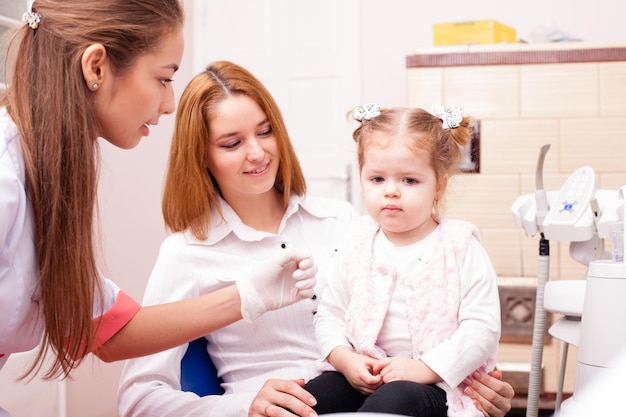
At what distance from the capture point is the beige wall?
3.58m

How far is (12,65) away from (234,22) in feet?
12.6

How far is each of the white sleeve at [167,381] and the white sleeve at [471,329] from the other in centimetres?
47

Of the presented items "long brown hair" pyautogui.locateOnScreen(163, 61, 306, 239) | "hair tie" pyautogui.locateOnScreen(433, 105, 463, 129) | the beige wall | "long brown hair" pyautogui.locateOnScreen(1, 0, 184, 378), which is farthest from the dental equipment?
the beige wall

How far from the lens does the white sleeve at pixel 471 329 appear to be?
1.52m

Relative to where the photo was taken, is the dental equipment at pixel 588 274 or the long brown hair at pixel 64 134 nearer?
the dental equipment at pixel 588 274

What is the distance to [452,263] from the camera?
1.60 metres

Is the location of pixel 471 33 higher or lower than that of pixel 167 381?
higher

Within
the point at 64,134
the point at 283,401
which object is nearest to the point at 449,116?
the point at 283,401

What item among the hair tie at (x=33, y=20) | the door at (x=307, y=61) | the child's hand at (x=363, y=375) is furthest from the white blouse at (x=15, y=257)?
the door at (x=307, y=61)

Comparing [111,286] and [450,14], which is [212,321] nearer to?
[111,286]

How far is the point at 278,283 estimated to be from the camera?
5.39ft

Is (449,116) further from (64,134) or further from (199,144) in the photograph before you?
(64,134)

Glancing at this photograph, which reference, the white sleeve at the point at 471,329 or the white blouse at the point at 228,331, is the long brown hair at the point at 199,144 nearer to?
the white blouse at the point at 228,331

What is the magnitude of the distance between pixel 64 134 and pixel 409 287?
756 millimetres
